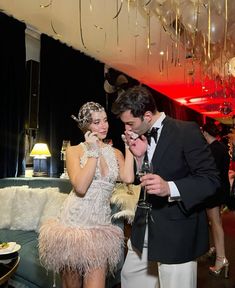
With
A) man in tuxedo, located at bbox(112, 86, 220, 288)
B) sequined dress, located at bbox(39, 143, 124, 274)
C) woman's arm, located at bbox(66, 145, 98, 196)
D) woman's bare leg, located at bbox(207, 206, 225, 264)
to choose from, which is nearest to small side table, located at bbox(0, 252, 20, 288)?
sequined dress, located at bbox(39, 143, 124, 274)

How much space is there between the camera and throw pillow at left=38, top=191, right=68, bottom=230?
3049 millimetres

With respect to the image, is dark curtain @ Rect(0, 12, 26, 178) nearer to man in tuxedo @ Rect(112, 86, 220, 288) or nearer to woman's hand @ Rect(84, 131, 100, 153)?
woman's hand @ Rect(84, 131, 100, 153)

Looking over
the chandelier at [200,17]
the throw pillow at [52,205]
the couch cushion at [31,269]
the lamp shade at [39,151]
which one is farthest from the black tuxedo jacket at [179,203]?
the lamp shade at [39,151]

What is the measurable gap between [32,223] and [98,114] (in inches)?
69.5

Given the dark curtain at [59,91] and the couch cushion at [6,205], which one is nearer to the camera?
the couch cushion at [6,205]

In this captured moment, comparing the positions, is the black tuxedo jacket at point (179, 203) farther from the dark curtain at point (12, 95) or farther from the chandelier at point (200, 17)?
the dark curtain at point (12, 95)

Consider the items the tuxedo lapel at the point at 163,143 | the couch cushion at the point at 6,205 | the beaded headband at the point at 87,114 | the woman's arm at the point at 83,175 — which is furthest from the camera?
the couch cushion at the point at 6,205

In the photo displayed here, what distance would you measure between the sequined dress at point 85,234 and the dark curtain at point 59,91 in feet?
10.1

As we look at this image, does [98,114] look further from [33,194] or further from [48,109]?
[48,109]

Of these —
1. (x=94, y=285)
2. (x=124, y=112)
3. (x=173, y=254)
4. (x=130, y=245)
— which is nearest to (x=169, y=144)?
(x=124, y=112)

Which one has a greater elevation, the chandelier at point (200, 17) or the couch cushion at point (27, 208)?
the chandelier at point (200, 17)

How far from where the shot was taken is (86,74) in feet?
18.4

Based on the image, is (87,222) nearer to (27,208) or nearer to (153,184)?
(153,184)

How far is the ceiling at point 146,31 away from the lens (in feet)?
8.90
